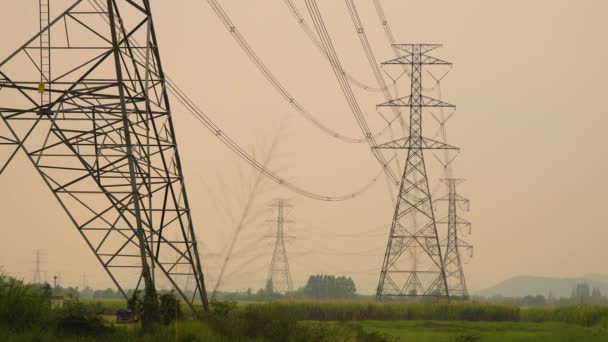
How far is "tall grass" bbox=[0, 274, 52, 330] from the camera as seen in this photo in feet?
71.0

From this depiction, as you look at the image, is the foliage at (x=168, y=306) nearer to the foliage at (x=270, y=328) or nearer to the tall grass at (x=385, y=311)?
the foliage at (x=270, y=328)

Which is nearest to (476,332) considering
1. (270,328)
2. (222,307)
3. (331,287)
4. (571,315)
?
(571,315)

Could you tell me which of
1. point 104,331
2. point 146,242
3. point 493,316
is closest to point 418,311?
point 493,316

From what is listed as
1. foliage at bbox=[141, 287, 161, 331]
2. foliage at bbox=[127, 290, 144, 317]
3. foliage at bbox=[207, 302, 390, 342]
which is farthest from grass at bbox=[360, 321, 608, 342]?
foliage at bbox=[141, 287, 161, 331]

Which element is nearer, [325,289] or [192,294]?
[192,294]

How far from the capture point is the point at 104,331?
74.7 feet

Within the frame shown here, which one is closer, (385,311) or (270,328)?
(270,328)

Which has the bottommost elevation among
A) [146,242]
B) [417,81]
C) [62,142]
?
[146,242]

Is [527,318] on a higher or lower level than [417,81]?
lower

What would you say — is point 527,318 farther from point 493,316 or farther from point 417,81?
point 417,81

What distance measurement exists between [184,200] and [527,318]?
144 feet

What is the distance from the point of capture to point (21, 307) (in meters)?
22.2

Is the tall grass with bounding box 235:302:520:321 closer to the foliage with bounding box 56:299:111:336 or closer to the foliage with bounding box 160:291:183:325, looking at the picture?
the foliage with bounding box 160:291:183:325

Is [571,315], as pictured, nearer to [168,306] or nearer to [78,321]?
[168,306]
